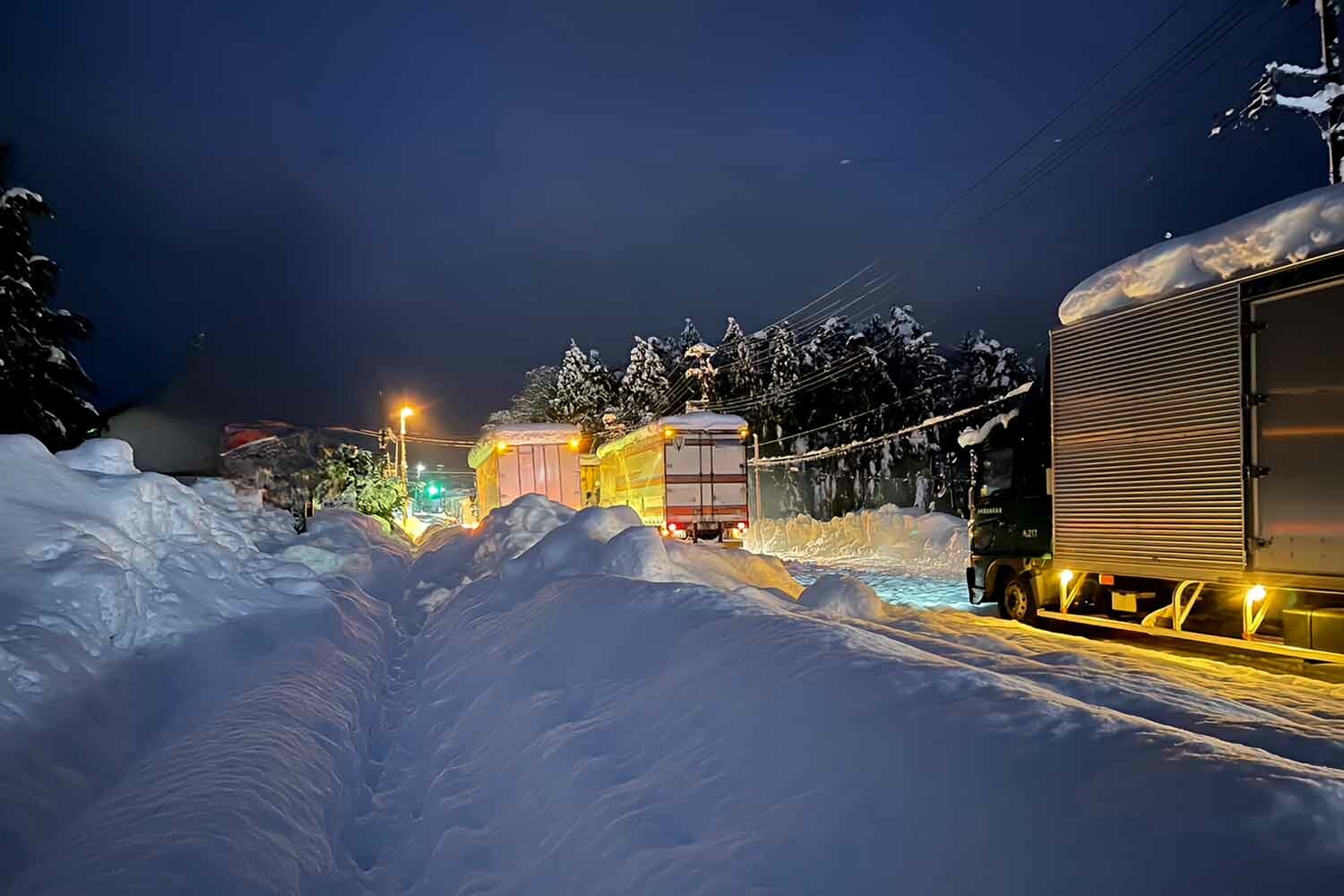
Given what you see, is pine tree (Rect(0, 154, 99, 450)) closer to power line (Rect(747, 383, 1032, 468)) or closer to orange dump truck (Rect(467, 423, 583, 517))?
Result: orange dump truck (Rect(467, 423, 583, 517))

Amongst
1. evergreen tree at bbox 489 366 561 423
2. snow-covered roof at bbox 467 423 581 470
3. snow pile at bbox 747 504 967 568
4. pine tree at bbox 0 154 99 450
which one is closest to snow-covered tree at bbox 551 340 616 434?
evergreen tree at bbox 489 366 561 423

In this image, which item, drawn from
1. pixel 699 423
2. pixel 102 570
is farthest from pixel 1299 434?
pixel 699 423

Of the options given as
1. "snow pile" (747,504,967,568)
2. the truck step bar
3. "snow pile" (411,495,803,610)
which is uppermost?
"snow pile" (411,495,803,610)

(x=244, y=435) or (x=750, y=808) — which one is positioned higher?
(x=244, y=435)

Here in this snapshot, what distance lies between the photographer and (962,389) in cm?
5522

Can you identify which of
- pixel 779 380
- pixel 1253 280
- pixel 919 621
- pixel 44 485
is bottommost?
pixel 919 621

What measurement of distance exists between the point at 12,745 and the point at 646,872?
4.31 meters

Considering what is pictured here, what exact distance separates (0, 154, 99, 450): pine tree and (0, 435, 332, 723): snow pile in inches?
442

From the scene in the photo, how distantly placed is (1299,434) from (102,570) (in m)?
12.1

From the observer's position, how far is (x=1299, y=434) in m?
8.86

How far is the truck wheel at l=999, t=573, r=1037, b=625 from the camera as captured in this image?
12.9 metres

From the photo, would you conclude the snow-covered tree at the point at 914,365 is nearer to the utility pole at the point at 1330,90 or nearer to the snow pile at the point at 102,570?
the utility pole at the point at 1330,90

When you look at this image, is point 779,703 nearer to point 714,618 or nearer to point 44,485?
point 714,618

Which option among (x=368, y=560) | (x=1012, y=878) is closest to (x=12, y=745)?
(x=1012, y=878)
